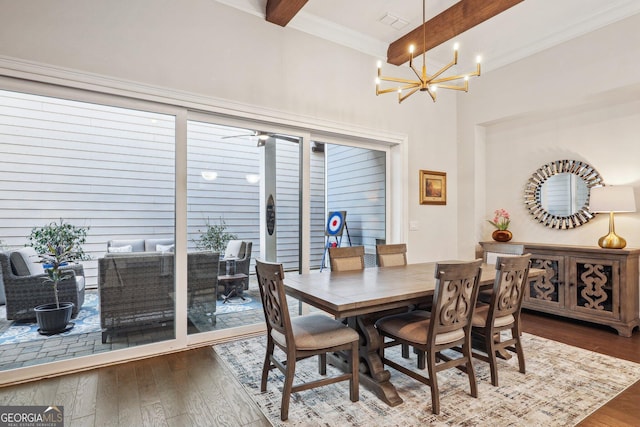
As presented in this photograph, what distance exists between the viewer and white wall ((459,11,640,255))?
3.75 m

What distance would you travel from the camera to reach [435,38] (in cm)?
389

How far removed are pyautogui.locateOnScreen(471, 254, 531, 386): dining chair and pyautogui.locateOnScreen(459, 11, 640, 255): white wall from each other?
7.64 ft

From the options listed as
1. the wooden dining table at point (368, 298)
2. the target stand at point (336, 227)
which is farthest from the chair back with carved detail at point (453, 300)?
the target stand at point (336, 227)

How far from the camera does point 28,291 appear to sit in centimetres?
265

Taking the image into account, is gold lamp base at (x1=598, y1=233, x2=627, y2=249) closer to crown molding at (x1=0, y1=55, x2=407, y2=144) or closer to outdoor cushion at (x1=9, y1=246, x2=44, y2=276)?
crown molding at (x1=0, y1=55, x2=407, y2=144)

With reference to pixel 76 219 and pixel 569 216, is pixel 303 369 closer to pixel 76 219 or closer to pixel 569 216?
pixel 76 219

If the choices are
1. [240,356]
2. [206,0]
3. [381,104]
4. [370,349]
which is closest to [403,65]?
[381,104]

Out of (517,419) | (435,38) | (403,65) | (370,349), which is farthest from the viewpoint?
(403,65)

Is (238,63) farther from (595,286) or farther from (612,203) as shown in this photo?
(595,286)

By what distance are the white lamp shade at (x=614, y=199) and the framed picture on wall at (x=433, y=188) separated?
1814 millimetres

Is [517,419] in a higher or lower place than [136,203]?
lower

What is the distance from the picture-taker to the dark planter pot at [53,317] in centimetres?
269

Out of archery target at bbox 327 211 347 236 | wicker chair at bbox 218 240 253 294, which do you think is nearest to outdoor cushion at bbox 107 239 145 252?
wicker chair at bbox 218 240 253 294

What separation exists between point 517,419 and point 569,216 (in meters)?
3.21
